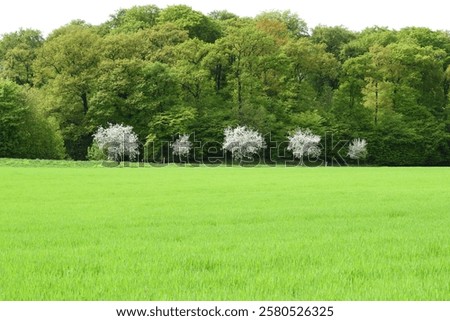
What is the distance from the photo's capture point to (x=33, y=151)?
210 ft

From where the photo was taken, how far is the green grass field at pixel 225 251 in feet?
23.0

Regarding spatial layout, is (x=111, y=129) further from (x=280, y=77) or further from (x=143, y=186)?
(x=143, y=186)

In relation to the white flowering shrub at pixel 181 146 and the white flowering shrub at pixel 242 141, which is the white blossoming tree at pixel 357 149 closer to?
the white flowering shrub at pixel 242 141

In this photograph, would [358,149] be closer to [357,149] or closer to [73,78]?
[357,149]

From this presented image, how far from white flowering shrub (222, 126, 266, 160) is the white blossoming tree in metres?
12.1

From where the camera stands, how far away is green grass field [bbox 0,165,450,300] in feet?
23.0

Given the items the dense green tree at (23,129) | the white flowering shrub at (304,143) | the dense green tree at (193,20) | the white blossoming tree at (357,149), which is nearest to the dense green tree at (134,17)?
the dense green tree at (193,20)

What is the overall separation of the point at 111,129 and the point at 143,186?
4085 cm

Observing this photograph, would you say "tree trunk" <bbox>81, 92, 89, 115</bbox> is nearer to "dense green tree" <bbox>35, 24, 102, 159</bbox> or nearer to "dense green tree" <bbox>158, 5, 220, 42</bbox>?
"dense green tree" <bbox>35, 24, 102, 159</bbox>

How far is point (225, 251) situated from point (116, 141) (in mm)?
59162

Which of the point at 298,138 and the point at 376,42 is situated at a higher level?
the point at 376,42

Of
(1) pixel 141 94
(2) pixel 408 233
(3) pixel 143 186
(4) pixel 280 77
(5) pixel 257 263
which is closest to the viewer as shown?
(5) pixel 257 263

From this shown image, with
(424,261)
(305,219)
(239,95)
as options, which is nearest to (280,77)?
(239,95)

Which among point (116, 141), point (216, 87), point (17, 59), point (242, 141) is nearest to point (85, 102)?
point (116, 141)
